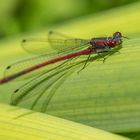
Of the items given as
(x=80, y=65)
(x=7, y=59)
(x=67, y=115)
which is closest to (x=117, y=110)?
(x=67, y=115)

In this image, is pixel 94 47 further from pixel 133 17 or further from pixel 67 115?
pixel 67 115

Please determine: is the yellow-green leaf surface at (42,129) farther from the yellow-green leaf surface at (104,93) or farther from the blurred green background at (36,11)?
the blurred green background at (36,11)

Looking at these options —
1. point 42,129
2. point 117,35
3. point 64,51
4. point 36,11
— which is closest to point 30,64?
point 64,51

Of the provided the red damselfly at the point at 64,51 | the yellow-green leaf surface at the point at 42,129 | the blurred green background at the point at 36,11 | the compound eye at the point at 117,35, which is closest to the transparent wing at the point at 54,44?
the red damselfly at the point at 64,51

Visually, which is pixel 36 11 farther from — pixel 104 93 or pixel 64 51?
pixel 104 93

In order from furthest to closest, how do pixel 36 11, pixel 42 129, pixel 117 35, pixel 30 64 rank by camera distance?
pixel 36 11, pixel 30 64, pixel 117 35, pixel 42 129

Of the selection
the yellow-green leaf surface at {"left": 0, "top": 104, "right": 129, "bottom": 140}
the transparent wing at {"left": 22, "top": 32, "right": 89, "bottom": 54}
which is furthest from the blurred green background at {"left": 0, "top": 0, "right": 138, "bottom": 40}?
the yellow-green leaf surface at {"left": 0, "top": 104, "right": 129, "bottom": 140}
